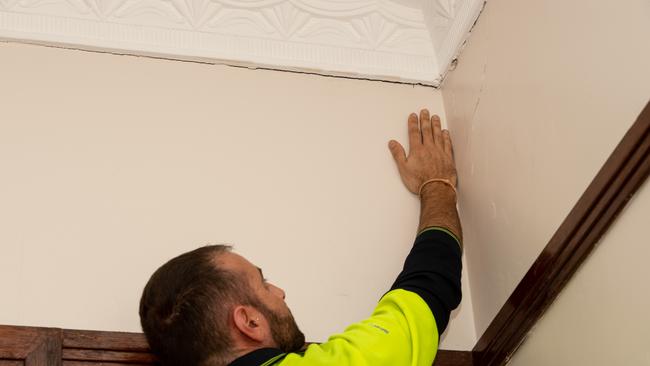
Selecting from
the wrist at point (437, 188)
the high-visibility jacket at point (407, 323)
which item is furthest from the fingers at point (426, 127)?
the high-visibility jacket at point (407, 323)

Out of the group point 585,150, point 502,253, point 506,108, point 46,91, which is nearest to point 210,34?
point 46,91

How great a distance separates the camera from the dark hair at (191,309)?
→ 1564 millimetres

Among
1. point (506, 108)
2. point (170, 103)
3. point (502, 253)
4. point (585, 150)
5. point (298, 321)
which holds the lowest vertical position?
point (298, 321)

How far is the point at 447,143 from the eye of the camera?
223 cm

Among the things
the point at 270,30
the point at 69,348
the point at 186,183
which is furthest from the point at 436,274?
the point at 270,30

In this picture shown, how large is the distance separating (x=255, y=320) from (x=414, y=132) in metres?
0.84

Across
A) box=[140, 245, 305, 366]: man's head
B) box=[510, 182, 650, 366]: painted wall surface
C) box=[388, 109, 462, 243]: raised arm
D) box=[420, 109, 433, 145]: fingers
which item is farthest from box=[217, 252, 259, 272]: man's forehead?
box=[420, 109, 433, 145]: fingers

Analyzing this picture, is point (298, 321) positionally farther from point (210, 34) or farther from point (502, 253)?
point (210, 34)

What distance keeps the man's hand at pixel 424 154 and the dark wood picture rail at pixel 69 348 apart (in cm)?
80

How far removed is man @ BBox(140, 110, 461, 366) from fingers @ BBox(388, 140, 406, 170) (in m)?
0.42

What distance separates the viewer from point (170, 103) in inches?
86.5

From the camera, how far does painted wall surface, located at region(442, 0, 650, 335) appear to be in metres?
1.50

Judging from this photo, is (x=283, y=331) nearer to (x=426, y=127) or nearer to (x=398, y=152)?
(x=398, y=152)

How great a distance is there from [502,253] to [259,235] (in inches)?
22.5
